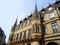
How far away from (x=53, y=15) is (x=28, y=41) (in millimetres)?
10586

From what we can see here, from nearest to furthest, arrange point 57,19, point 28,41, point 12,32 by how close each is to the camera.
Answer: point 57,19 < point 28,41 < point 12,32

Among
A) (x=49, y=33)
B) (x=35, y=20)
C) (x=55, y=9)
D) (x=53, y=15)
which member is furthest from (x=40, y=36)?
(x=55, y=9)

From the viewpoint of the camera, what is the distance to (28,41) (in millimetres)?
26266

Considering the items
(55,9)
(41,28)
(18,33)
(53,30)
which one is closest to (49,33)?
(53,30)

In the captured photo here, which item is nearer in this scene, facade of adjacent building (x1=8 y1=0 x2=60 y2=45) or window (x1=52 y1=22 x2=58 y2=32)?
facade of adjacent building (x1=8 y1=0 x2=60 y2=45)

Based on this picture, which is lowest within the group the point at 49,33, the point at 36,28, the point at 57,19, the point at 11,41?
the point at 11,41

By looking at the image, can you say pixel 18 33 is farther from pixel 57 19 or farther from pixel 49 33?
pixel 57 19

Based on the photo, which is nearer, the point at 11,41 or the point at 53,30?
the point at 53,30

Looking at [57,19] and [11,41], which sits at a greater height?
[57,19]

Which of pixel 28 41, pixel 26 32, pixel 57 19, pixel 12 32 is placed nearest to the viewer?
pixel 57 19

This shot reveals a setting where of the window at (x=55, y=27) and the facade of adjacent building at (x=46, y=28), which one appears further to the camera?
the window at (x=55, y=27)

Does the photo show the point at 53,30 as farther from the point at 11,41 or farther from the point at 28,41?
the point at 11,41

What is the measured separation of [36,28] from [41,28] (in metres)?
1.43

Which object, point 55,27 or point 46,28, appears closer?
point 55,27
